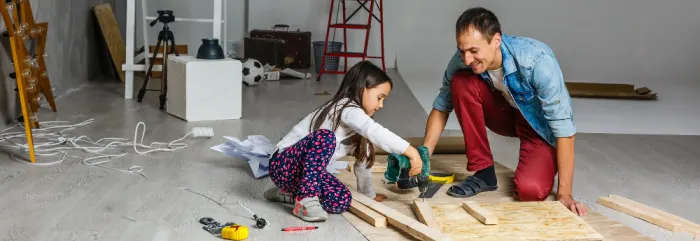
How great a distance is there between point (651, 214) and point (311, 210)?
1339mm

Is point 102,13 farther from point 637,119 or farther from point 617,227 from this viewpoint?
point 617,227

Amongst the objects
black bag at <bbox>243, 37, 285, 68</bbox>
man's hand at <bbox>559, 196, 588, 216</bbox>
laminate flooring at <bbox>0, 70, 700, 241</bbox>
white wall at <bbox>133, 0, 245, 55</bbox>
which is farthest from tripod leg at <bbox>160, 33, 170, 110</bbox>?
man's hand at <bbox>559, 196, 588, 216</bbox>

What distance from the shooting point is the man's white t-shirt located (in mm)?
3369

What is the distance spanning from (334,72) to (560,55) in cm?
273

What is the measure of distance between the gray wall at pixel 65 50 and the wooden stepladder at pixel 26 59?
0.58ft

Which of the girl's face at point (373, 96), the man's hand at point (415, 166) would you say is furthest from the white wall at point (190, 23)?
the man's hand at point (415, 166)

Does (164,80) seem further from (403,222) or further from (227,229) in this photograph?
(403,222)

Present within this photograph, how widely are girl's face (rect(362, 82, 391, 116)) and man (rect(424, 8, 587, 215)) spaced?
1.09 feet

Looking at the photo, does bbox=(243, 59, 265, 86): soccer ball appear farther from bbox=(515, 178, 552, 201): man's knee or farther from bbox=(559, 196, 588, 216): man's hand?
bbox=(559, 196, 588, 216): man's hand

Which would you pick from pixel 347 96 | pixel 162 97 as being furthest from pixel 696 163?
pixel 162 97

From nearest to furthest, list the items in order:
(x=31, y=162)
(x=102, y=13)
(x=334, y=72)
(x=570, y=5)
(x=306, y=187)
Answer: (x=306, y=187), (x=31, y=162), (x=102, y=13), (x=334, y=72), (x=570, y=5)

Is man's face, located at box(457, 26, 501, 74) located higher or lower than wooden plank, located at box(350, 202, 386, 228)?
higher

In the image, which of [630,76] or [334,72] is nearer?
[334,72]

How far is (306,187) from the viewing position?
3.07 m
